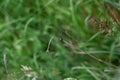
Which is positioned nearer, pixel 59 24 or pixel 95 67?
pixel 95 67

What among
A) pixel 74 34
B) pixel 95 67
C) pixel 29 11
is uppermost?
pixel 29 11

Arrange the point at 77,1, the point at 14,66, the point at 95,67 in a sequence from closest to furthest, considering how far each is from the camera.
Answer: the point at 95,67 → the point at 14,66 → the point at 77,1

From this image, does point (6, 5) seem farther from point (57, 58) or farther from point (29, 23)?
point (57, 58)

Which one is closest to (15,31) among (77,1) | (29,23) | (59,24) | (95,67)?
(29,23)

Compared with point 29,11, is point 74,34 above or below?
below

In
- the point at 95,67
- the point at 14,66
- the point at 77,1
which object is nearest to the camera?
the point at 95,67

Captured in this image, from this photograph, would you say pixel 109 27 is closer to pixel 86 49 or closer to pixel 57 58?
pixel 86 49
